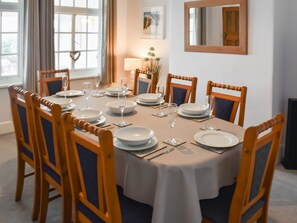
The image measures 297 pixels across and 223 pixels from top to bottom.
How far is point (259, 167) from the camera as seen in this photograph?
1.62 meters

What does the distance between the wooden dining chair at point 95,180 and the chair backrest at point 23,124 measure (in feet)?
2.34

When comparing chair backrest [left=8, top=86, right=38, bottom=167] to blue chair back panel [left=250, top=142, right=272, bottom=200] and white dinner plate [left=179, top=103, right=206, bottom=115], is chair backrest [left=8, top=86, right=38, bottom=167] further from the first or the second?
blue chair back panel [left=250, top=142, right=272, bottom=200]

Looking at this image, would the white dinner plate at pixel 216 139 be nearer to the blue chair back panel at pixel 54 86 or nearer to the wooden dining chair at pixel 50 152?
the wooden dining chair at pixel 50 152

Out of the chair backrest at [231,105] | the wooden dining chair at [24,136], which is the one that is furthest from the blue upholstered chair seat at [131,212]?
the chair backrest at [231,105]

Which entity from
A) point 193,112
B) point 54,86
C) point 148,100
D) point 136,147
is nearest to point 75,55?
point 54,86

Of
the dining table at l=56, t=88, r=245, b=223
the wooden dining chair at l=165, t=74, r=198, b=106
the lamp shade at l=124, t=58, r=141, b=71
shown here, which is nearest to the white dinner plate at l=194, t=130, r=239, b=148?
the dining table at l=56, t=88, r=245, b=223

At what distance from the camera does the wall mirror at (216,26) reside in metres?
3.43

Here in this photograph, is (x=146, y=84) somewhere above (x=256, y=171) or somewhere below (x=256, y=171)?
above

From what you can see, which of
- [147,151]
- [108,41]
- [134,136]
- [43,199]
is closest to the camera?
[147,151]

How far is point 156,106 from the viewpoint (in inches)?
108

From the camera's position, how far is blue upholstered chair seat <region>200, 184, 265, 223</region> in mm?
1640

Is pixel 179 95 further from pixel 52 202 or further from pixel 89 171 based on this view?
pixel 89 171

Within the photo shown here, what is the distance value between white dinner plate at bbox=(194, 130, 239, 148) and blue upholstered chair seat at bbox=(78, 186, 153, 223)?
19.9 inches

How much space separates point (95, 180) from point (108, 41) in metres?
4.28
